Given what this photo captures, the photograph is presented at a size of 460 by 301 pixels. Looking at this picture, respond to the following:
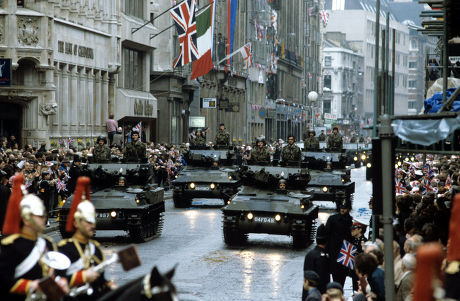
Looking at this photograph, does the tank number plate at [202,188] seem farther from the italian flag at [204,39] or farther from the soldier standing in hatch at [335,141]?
the italian flag at [204,39]

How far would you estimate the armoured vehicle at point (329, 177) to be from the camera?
31.7 m

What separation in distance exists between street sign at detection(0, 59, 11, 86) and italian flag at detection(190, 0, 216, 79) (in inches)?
382

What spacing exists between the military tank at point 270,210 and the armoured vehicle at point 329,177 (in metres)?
7.70

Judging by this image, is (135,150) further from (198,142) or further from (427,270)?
(427,270)

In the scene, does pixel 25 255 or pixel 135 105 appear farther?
pixel 135 105

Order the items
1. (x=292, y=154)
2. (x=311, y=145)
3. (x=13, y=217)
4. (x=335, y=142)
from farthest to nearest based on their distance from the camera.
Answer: (x=335, y=142) < (x=311, y=145) < (x=292, y=154) < (x=13, y=217)

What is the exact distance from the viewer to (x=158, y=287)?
6.79m

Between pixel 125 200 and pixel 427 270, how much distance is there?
1663 centimetres

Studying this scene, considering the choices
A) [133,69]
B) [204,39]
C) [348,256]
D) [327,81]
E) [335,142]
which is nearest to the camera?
[348,256]

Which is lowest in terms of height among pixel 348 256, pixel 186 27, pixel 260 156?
pixel 348 256

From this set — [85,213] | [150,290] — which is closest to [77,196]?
[85,213]

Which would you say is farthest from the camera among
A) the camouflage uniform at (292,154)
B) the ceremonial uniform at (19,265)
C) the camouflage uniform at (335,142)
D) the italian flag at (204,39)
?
the italian flag at (204,39)

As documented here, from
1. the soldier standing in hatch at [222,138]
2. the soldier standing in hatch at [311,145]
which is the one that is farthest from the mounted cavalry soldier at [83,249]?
the soldier standing in hatch at [311,145]

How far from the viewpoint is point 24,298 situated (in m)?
7.78
